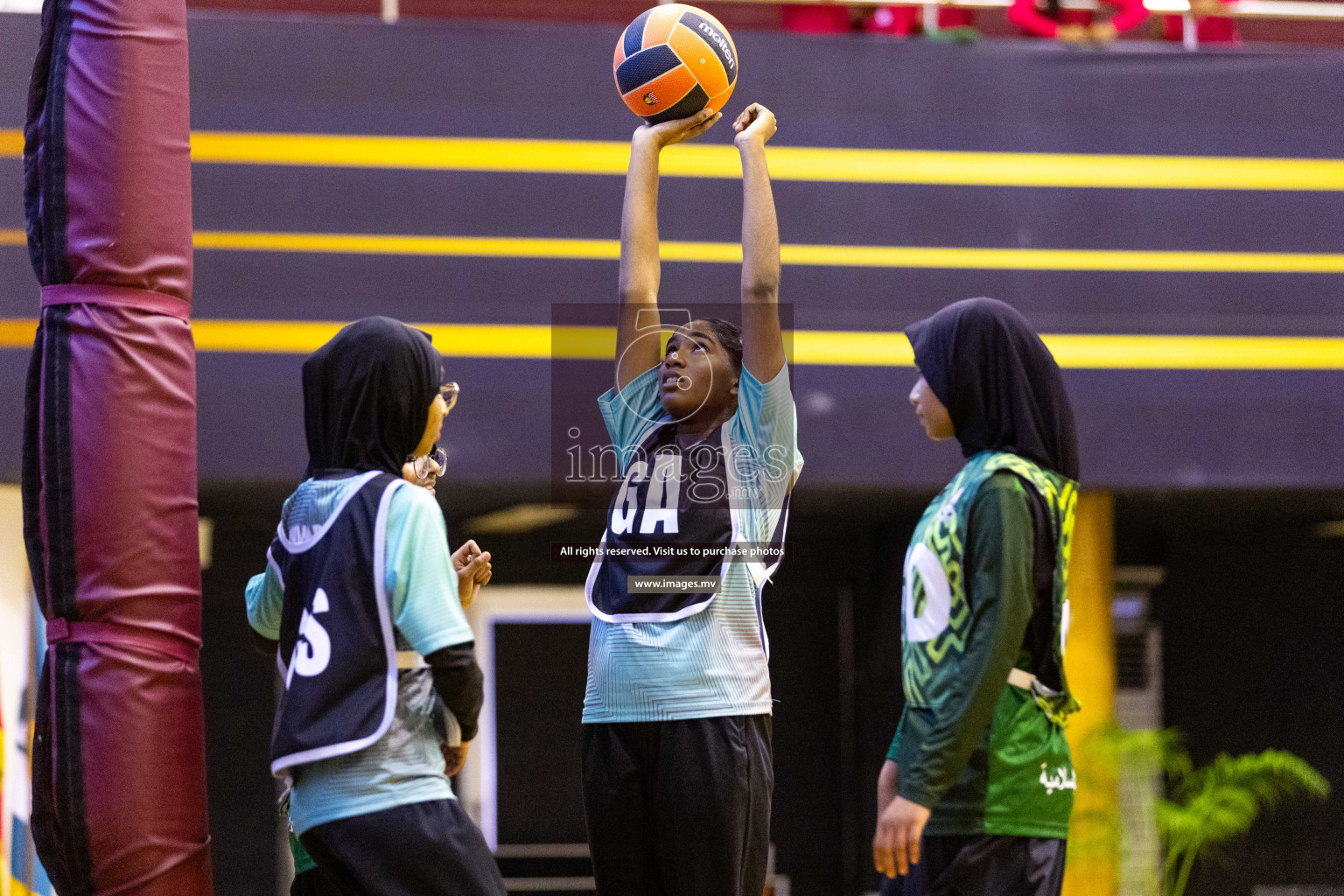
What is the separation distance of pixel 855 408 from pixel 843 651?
267cm

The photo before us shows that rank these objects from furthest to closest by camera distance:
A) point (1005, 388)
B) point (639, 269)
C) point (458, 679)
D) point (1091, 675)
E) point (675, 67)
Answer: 1. point (1091, 675)
2. point (675, 67)
3. point (639, 269)
4. point (1005, 388)
5. point (458, 679)


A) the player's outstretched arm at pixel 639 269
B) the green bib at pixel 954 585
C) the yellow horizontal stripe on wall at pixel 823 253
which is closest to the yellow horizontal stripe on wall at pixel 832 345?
the yellow horizontal stripe on wall at pixel 823 253

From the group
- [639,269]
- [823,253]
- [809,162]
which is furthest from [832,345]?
[639,269]

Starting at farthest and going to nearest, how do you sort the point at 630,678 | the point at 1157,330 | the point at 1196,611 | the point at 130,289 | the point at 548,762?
the point at 1196,611 < the point at 548,762 < the point at 1157,330 < the point at 130,289 < the point at 630,678

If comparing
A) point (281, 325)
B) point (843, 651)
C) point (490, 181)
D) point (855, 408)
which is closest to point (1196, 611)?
point (843, 651)

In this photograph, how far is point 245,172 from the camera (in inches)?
224

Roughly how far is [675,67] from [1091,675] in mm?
3549

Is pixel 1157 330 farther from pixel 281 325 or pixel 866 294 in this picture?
pixel 281 325

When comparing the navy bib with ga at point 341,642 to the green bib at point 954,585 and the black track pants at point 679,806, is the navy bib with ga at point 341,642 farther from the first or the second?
the green bib at point 954,585

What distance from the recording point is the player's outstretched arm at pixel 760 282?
3275 mm

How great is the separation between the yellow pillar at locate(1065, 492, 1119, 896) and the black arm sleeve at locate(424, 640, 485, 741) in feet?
11.9

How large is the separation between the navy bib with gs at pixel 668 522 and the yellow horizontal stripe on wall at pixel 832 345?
7.59 ft

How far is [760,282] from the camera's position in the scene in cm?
328

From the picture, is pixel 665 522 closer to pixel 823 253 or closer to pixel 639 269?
pixel 639 269
